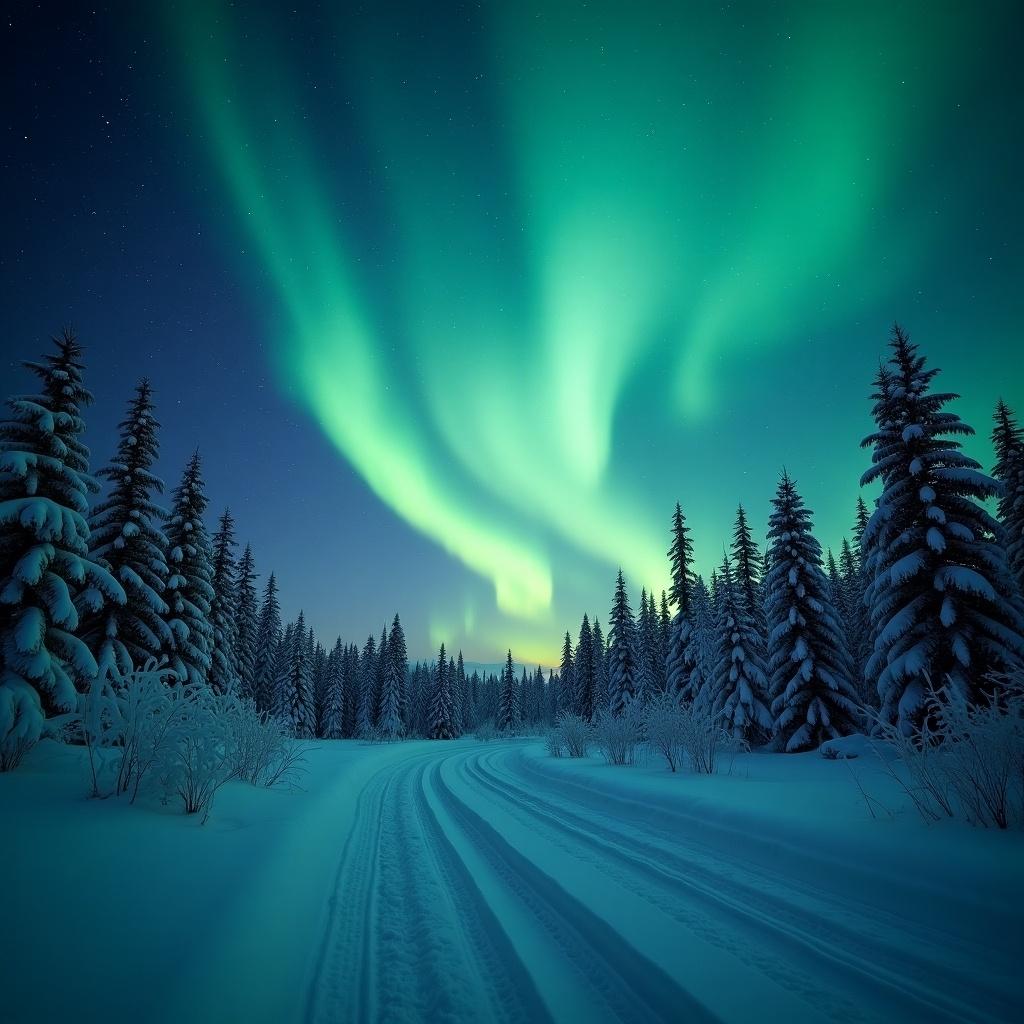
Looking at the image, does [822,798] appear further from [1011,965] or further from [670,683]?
[670,683]

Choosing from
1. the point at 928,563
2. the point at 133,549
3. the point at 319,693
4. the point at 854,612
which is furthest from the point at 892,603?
the point at 319,693

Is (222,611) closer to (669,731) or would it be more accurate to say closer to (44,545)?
(44,545)

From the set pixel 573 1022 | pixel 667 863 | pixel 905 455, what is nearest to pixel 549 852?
pixel 667 863

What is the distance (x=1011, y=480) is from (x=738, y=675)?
16.9 metres

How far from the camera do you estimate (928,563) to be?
1477 cm

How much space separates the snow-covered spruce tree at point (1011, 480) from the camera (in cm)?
2236

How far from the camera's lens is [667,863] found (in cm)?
536

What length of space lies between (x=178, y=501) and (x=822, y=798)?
25504 millimetres

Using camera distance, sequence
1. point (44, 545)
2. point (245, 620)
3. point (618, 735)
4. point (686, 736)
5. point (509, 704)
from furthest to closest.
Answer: point (509, 704) → point (245, 620) → point (618, 735) → point (686, 736) → point (44, 545)

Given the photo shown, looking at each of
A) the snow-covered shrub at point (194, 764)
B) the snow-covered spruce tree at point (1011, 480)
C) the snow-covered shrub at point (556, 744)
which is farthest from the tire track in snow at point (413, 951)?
the snow-covered spruce tree at point (1011, 480)

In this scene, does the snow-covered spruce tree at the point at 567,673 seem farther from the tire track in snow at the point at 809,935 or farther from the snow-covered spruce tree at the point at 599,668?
the tire track in snow at the point at 809,935

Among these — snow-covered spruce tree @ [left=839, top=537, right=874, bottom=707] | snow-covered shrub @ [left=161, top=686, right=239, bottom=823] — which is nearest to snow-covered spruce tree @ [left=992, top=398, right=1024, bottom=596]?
snow-covered spruce tree @ [left=839, top=537, right=874, bottom=707]

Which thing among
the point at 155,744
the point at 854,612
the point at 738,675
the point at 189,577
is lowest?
the point at 155,744

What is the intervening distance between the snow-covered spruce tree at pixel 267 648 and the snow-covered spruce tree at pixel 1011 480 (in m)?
56.1
